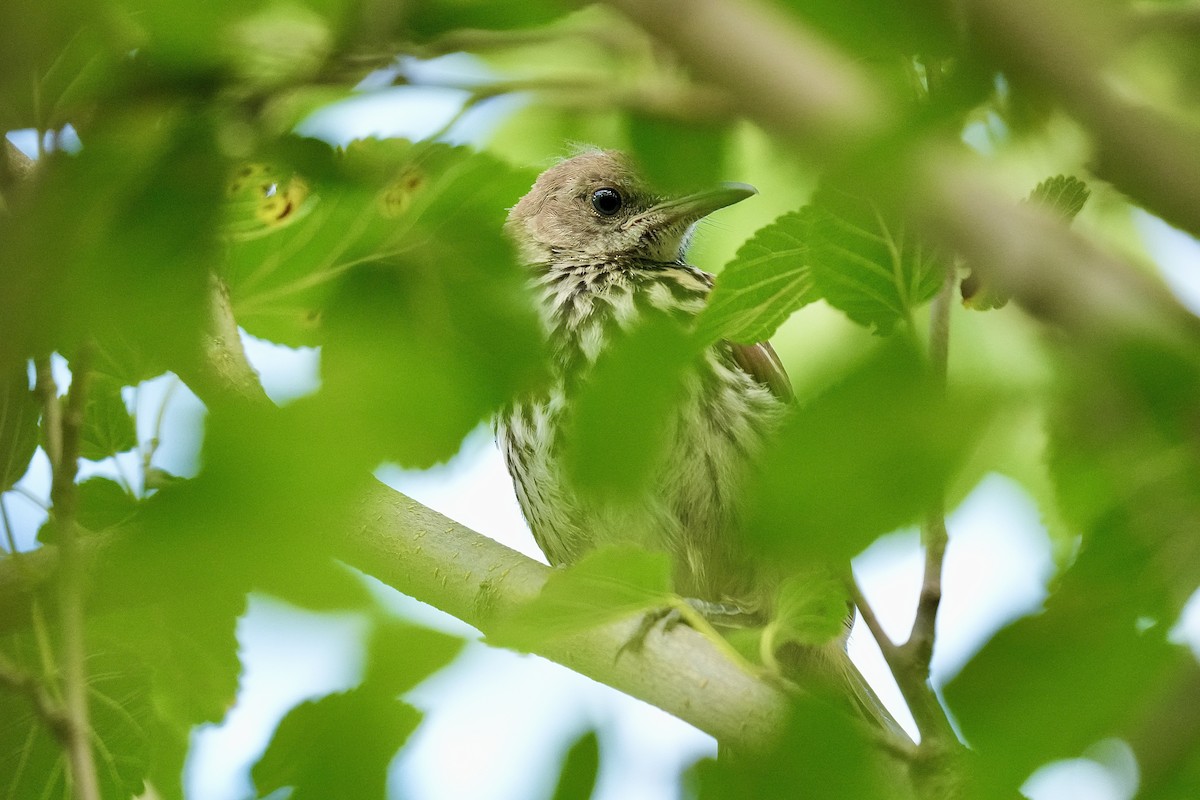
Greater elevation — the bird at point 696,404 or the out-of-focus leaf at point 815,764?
the out-of-focus leaf at point 815,764

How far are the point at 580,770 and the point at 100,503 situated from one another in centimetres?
84

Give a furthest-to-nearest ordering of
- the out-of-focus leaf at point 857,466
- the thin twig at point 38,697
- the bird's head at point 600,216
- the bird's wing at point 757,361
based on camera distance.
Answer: the bird's head at point 600,216, the bird's wing at point 757,361, the thin twig at point 38,697, the out-of-focus leaf at point 857,466

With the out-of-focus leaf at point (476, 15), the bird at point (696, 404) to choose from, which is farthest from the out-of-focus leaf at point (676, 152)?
the bird at point (696, 404)

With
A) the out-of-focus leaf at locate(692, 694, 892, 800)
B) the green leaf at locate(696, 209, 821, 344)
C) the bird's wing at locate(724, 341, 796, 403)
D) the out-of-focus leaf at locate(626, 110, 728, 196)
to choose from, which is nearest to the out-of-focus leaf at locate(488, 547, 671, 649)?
the out-of-focus leaf at locate(692, 694, 892, 800)

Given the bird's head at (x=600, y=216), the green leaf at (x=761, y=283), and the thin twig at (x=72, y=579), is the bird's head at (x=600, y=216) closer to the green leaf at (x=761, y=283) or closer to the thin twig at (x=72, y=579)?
the green leaf at (x=761, y=283)

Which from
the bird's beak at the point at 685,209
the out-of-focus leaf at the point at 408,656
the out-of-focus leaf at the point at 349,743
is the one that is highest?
the bird's beak at the point at 685,209

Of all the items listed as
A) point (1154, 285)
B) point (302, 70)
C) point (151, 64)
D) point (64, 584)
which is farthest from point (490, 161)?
point (1154, 285)

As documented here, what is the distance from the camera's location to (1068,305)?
75cm

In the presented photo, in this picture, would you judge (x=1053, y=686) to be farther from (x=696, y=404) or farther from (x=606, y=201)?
(x=606, y=201)

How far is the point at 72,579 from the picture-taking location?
117 centimetres

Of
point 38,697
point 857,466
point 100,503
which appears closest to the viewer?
point 857,466

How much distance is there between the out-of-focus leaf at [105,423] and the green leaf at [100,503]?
154 mm

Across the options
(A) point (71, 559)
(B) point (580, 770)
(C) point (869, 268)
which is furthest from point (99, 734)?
(C) point (869, 268)

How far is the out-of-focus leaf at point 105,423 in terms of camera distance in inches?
71.8
